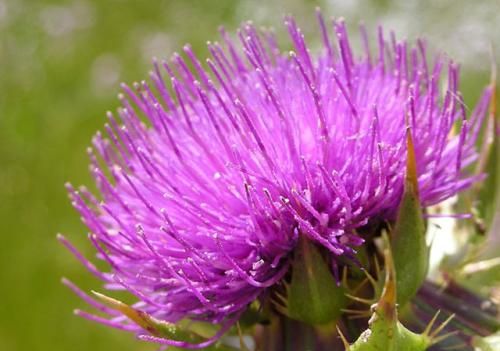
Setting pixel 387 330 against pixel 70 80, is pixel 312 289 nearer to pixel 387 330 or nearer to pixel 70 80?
pixel 387 330

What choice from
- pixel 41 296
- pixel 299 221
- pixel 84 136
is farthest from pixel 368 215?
pixel 84 136

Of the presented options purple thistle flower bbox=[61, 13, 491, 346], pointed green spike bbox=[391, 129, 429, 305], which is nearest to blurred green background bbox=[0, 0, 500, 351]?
purple thistle flower bbox=[61, 13, 491, 346]

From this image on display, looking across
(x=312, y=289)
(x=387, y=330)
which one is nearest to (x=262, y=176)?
(x=312, y=289)

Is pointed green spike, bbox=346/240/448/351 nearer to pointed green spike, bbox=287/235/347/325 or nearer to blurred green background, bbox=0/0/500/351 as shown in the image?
pointed green spike, bbox=287/235/347/325

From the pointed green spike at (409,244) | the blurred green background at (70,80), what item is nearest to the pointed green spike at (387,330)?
the pointed green spike at (409,244)

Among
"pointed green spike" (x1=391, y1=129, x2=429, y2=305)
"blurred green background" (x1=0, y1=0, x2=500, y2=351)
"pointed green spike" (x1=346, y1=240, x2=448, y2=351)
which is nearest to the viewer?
"pointed green spike" (x1=346, y1=240, x2=448, y2=351)

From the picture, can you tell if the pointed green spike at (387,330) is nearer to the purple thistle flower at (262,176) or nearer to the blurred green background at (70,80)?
the purple thistle flower at (262,176)
